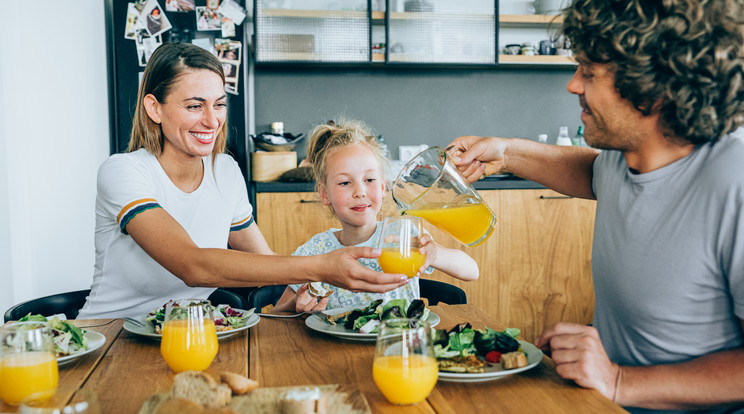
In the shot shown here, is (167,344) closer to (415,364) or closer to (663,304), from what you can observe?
(415,364)

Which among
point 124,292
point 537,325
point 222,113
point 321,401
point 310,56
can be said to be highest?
point 310,56

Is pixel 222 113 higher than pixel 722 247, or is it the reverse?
pixel 222 113

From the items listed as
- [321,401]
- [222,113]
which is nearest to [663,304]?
[321,401]

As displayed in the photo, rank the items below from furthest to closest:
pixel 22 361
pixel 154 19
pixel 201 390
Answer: pixel 154 19 → pixel 22 361 → pixel 201 390

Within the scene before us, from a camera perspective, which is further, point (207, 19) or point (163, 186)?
point (207, 19)

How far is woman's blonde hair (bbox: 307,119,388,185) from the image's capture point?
2051mm

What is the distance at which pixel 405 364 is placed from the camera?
89cm

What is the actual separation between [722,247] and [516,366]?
408 millimetres

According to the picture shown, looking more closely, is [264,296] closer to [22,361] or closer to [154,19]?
[22,361]

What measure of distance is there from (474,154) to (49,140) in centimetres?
211

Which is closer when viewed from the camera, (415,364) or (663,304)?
(415,364)

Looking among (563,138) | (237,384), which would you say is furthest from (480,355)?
(563,138)

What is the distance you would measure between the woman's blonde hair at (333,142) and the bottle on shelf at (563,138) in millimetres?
1895

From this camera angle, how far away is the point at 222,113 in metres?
1.87
